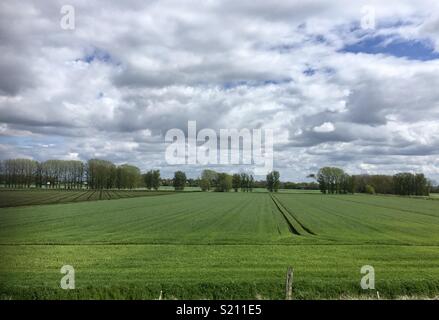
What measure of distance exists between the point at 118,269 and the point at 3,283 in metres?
7.09

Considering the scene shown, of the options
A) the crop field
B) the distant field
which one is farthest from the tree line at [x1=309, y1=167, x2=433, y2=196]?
the crop field

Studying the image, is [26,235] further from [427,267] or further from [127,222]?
[427,267]

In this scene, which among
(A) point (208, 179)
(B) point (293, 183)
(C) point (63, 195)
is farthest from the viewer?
(B) point (293, 183)

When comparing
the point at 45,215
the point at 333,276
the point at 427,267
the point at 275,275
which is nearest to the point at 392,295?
the point at 333,276

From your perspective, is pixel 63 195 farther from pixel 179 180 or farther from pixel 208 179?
pixel 208 179

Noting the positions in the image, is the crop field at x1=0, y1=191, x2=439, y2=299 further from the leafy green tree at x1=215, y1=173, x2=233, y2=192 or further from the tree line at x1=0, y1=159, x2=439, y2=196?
the leafy green tree at x1=215, y1=173, x2=233, y2=192

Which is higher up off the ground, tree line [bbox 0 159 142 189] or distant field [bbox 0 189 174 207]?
tree line [bbox 0 159 142 189]

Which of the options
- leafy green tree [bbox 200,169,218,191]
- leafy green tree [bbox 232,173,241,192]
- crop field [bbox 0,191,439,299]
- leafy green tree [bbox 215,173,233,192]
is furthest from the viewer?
leafy green tree [bbox 232,173,241,192]

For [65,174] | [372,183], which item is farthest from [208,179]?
[65,174]

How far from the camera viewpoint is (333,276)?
1852 cm

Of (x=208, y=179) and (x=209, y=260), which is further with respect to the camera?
(x=208, y=179)

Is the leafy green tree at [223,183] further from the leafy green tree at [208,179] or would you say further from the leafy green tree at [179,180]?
the leafy green tree at [179,180]

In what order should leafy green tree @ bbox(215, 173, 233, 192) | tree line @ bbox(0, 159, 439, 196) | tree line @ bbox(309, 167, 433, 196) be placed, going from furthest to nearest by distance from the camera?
leafy green tree @ bbox(215, 173, 233, 192) < tree line @ bbox(309, 167, 433, 196) < tree line @ bbox(0, 159, 439, 196)

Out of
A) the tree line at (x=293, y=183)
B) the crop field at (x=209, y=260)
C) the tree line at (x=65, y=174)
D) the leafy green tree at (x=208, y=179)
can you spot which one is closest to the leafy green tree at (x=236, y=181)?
the tree line at (x=293, y=183)
